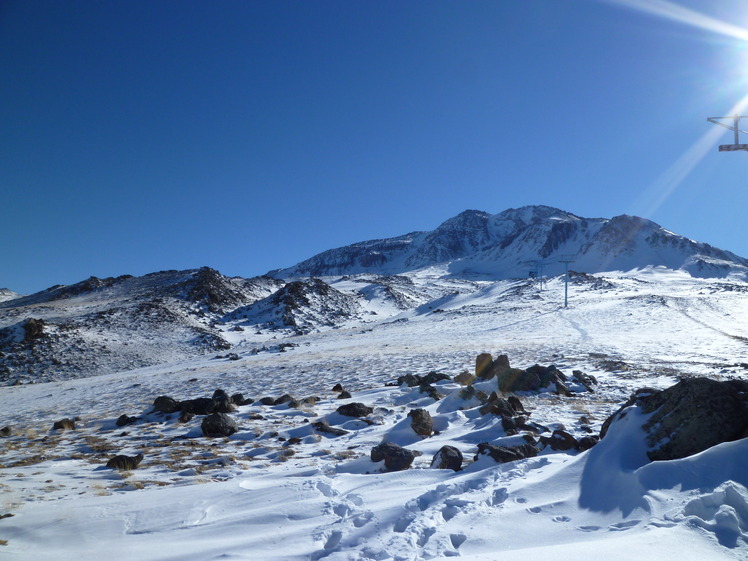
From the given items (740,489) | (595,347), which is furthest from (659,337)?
(740,489)

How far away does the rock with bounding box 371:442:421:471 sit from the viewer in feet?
19.4

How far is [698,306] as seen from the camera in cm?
3972

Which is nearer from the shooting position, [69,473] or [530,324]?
[69,473]

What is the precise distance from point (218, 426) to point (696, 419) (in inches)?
308

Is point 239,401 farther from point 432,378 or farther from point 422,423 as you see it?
point 422,423

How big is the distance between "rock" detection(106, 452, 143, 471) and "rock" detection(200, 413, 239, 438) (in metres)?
1.75

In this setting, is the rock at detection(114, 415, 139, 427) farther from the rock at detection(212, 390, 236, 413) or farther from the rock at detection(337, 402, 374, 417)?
the rock at detection(337, 402, 374, 417)

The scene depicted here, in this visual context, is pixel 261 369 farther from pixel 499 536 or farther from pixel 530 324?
pixel 530 324

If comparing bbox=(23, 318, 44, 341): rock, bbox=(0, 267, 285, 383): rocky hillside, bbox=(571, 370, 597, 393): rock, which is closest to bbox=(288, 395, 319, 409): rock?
bbox=(571, 370, 597, 393): rock

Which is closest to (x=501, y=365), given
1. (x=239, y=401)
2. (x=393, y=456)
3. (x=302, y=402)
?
(x=302, y=402)

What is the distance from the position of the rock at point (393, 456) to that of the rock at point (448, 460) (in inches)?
15.6

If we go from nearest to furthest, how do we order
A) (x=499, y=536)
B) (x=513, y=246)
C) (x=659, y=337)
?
(x=499, y=536) → (x=659, y=337) → (x=513, y=246)

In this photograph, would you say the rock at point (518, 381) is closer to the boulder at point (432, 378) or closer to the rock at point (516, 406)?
the boulder at point (432, 378)

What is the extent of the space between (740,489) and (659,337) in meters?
24.5
